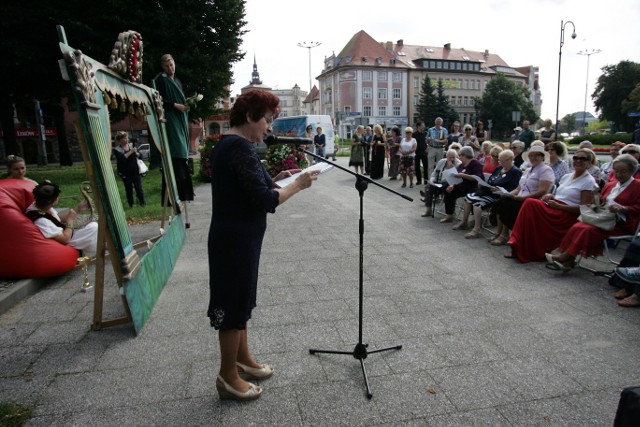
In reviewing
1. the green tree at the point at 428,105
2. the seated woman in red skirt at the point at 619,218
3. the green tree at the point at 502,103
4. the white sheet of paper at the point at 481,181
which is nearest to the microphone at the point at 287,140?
the seated woman in red skirt at the point at 619,218

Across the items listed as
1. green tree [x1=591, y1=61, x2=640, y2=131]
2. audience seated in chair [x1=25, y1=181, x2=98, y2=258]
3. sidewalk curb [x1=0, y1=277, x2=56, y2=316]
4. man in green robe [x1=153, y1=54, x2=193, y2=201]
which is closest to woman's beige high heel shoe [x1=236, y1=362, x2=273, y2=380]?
sidewalk curb [x1=0, y1=277, x2=56, y2=316]

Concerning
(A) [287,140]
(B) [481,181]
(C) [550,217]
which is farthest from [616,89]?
(A) [287,140]

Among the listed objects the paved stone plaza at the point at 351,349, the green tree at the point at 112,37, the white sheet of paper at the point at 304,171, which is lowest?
the paved stone plaza at the point at 351,349

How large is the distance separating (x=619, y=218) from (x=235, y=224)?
4883 millimetres

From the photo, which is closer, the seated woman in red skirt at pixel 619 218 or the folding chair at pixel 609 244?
the folding chair at pixel 609 244

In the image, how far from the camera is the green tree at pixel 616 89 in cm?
5796

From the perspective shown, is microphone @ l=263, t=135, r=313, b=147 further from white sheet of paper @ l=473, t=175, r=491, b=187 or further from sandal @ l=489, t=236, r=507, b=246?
white sheet of paper @ l=473, t=175, r=491, b=187

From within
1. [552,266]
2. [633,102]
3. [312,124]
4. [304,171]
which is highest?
[633,102]

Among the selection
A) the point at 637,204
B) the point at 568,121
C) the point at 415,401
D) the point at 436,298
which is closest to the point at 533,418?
the point at 415,401

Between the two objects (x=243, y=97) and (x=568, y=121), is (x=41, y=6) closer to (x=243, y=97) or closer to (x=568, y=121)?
(x=243, y=97)

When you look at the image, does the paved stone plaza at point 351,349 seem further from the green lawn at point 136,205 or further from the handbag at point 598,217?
the green lawn at point 136,205

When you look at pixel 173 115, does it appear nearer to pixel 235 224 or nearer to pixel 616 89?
pixel 235 224

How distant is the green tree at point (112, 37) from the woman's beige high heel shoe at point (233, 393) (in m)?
15.8

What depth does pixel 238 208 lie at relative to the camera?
2.50m
